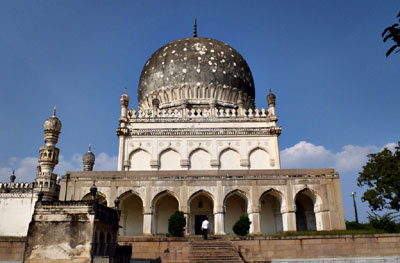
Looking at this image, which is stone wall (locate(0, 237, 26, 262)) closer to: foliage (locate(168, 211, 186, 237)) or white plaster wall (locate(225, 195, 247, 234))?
foliage (locate(168, 211, 186, 237))

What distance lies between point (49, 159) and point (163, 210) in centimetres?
567

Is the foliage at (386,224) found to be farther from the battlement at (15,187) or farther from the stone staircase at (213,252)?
the battlement at (15,187)

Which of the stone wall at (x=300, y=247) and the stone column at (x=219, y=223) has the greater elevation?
the stone column at (x=219, y=223)

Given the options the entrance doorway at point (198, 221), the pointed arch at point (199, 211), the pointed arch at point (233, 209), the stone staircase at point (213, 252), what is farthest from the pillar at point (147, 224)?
the pointed arch at point (233, 209)

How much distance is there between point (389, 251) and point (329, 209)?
3.08 metres

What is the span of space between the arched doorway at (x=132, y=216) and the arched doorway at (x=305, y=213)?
6380 mm

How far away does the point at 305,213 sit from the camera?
15.4m

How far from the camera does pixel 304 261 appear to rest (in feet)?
34.7

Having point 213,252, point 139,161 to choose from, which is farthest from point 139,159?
point 213,252

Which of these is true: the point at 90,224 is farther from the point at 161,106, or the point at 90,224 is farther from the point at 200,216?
the point at 161,106

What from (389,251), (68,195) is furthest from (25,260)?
(389,251)

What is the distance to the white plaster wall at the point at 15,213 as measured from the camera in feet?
57.9

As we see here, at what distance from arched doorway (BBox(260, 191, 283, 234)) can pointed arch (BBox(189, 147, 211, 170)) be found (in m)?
3.35

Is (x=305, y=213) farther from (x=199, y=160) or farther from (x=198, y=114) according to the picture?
(x=198, y=114)
